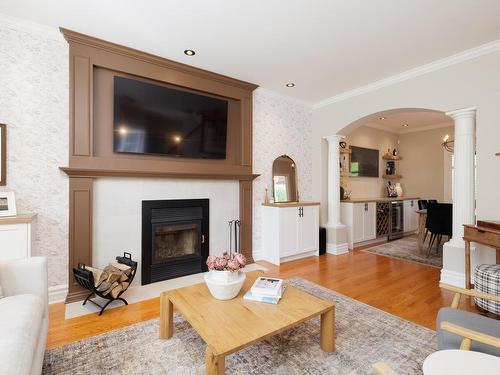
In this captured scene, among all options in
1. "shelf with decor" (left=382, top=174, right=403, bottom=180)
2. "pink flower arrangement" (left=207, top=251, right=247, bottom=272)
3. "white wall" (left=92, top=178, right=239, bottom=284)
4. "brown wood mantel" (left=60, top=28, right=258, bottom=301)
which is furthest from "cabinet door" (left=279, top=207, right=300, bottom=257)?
"shelf with decor" (left=382, top=174, right=403, bottom=180)

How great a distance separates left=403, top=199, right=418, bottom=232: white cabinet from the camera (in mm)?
5918

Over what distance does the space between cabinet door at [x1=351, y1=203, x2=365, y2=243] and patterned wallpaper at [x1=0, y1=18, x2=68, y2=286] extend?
14.3 feet

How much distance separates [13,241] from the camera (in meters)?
2.10

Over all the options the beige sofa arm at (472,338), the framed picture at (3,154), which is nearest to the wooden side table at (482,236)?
the beige sofa arm at (472,338)

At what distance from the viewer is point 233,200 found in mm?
3826

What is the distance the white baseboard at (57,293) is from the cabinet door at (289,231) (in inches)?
103

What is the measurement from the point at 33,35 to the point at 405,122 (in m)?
6.71

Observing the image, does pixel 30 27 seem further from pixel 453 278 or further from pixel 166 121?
pixel 453 278

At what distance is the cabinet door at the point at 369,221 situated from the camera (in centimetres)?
503

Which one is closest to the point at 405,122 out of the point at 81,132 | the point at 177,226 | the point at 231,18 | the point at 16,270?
the point at 231,18

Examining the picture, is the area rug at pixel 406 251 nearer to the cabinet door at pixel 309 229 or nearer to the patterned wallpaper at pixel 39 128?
the cabinet door at pixel 309 229

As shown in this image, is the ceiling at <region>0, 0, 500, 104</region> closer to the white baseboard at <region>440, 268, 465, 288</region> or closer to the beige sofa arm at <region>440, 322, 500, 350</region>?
the beige sofa arm at <region>440, 322, 500, 350</region>

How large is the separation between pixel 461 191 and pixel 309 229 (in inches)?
78.6

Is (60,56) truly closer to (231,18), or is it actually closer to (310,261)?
(231,18)
